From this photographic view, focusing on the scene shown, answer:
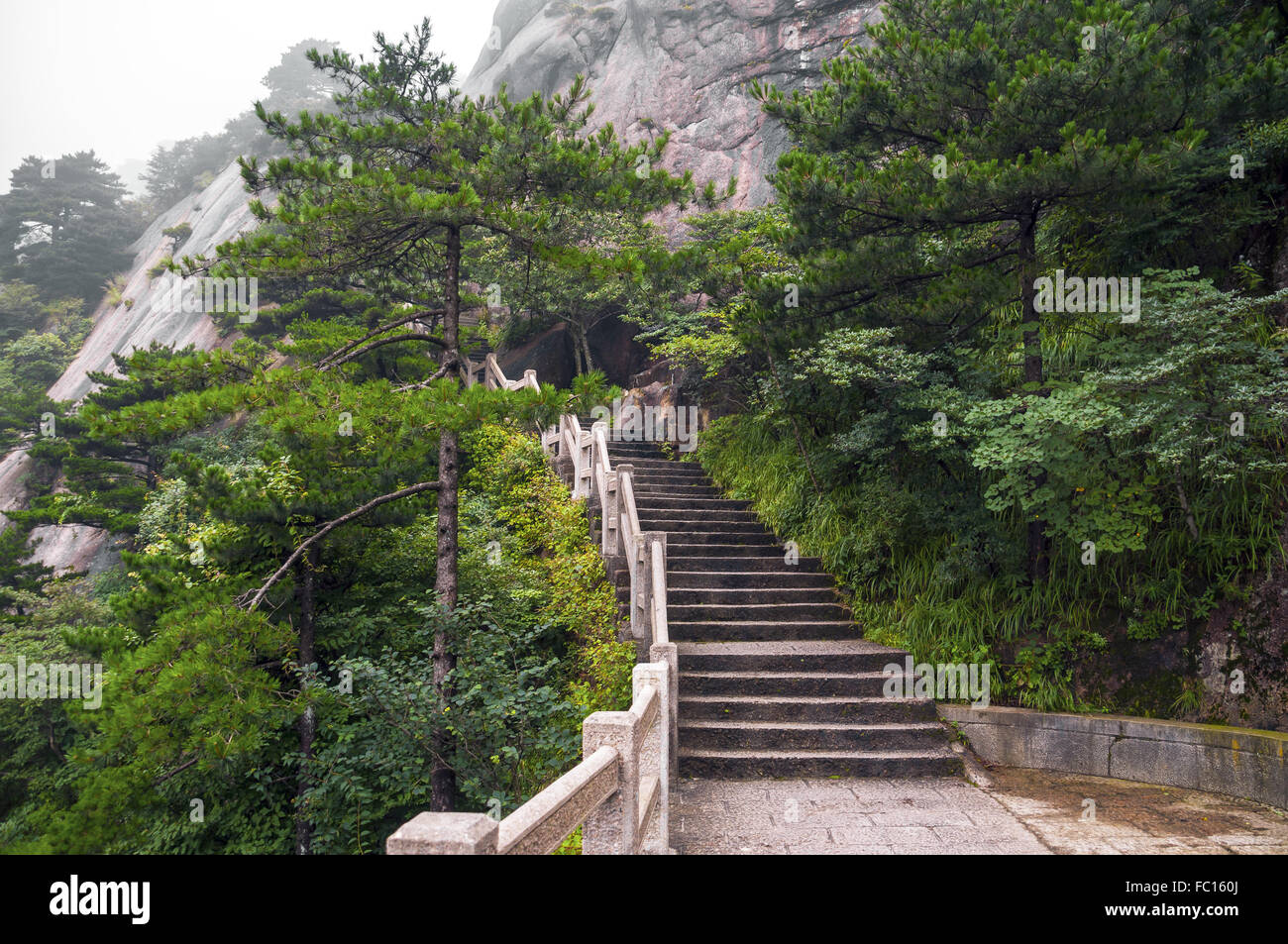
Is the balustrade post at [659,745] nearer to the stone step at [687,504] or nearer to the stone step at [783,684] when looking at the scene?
the stone step at [783,684]

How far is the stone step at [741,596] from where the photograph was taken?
866 cm

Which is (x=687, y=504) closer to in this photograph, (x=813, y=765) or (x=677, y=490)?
(x=677, y=490)

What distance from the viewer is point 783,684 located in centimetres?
699

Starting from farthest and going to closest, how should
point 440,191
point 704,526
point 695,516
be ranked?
point 695,516
point 704,526
point 440,191

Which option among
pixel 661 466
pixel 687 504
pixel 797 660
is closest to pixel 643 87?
pixel 661 466

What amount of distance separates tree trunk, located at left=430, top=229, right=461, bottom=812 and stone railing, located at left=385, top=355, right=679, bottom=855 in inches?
85.5

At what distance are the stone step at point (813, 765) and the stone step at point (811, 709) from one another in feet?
1.61

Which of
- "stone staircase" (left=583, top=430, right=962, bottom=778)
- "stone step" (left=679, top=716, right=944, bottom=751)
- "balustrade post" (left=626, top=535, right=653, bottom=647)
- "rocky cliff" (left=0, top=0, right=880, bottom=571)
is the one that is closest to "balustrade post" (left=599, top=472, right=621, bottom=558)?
"stone staircase" (left=583, top=430, right=962, bottom=778)

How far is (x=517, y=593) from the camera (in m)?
9.40

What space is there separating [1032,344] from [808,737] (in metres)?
4.49

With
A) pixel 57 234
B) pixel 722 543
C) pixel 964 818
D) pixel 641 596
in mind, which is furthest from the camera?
pixel 57 234

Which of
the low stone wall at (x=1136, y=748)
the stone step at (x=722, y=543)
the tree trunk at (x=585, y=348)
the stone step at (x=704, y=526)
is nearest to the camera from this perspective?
the low stone wall at (x=1136, y=748)

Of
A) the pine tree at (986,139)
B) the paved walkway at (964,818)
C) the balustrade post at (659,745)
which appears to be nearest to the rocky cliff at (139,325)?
the pine tree at (986,139)
